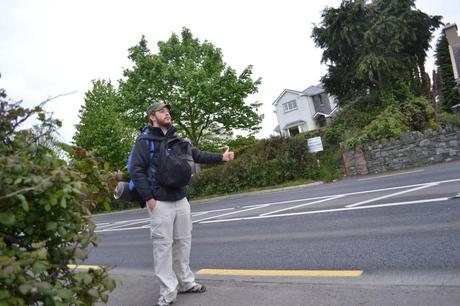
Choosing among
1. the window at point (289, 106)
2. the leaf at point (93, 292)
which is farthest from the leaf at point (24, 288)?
the window at point (289, 106)

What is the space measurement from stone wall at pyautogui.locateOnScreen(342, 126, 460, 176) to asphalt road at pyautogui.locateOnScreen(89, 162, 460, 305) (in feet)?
30.6

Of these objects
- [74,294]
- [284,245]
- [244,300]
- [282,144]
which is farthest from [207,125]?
[74,294]

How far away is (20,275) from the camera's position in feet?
5.92

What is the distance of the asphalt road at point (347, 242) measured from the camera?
14.7ft

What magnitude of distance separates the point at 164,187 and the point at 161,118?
703 mm

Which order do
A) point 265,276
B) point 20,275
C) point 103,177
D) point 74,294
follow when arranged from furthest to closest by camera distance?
point 265,276, point 103,177, point 74,294, point 20,275

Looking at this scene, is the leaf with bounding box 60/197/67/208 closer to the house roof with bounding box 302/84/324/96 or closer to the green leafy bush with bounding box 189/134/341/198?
the green leafy bush with bounding box 189/134/341/198

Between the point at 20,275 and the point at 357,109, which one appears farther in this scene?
the point at 357,109

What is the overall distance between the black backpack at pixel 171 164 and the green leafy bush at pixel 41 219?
5.90 feet

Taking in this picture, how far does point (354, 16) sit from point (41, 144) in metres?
24.8

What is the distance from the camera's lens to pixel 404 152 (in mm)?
20031

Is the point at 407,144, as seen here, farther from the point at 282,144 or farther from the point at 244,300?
the point at 244,300

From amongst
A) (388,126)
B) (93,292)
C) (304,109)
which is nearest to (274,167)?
(388,126)

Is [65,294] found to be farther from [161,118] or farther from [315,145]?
[315,145]
